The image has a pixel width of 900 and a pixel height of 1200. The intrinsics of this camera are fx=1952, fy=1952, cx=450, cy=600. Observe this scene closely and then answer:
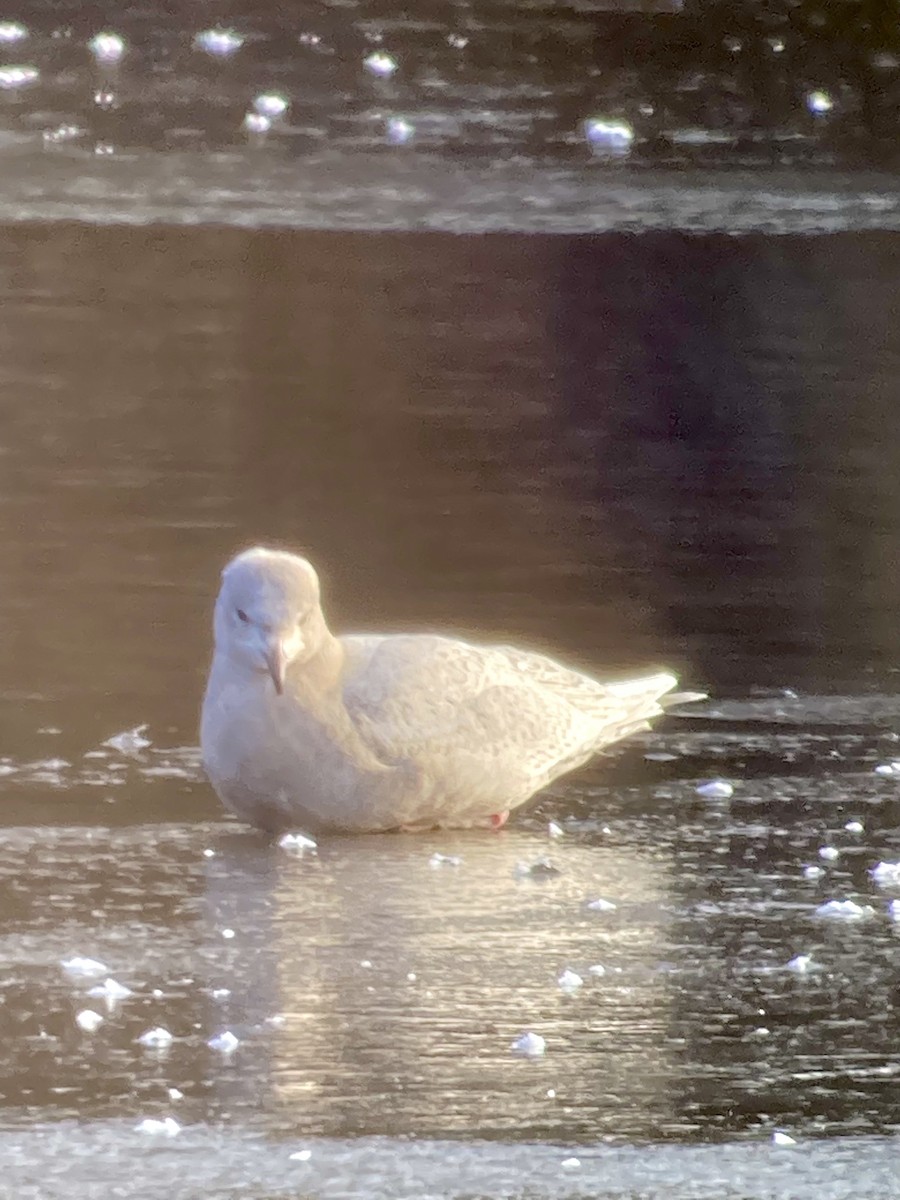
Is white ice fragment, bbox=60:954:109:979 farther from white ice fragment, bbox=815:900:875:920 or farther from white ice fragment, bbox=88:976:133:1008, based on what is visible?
white ice fragment, bbox=815:900:875:920

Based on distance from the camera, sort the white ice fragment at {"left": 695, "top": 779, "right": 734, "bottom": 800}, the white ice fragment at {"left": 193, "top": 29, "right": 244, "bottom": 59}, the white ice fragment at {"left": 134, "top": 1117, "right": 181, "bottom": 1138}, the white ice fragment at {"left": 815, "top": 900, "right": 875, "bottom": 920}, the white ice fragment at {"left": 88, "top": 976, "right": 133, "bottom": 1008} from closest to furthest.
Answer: the white ice fragment at {"left": 134, "top": 1117, "right": 181, "bottom": 1138}, the white ice fragment at {"left": 88, "top": 976, "right": 133, "bottom": 1008}, the white ice fragment at {"left": 815, "top": 900, "right": 875, "bottom": 920}, the white ice fragment at {"left": 695, "top": 779, "right": 734, "bottom": 800}, the white ice fragment at {"left": 193, "top": 29, "right": 244, "bottom": 59}

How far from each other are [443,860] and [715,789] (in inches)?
10.2

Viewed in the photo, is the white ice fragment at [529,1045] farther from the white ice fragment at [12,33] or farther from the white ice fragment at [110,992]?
the white ice fragment at [12,33]

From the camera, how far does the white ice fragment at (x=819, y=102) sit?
5.77 feet

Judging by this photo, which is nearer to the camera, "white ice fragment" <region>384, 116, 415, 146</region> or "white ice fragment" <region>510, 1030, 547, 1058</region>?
"white ice fragment" <region>510, 1030, 547, 1058</region>

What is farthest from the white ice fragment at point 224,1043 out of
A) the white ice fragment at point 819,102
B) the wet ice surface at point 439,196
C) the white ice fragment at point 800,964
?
the white ice fragment at point 819,102

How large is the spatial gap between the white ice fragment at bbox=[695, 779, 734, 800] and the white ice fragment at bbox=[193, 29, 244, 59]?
2.44 feet

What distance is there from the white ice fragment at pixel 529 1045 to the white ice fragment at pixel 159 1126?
0.70 ft

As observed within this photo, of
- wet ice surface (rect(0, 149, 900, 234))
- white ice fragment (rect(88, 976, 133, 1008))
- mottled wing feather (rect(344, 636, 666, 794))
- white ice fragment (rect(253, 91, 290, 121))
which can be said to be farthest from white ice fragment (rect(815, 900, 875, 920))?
white ice fragment (rect(253, 91, 290, 121))

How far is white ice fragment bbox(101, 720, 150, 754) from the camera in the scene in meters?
1.58

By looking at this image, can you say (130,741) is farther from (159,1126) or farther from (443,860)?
(159,1126)

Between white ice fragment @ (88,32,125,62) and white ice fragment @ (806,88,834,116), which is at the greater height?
white ice fragment @ (88,32,125,62)

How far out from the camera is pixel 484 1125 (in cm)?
113

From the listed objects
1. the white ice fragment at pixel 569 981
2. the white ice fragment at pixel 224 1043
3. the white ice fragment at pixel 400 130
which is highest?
the white ice fragment at pixel 400 130
